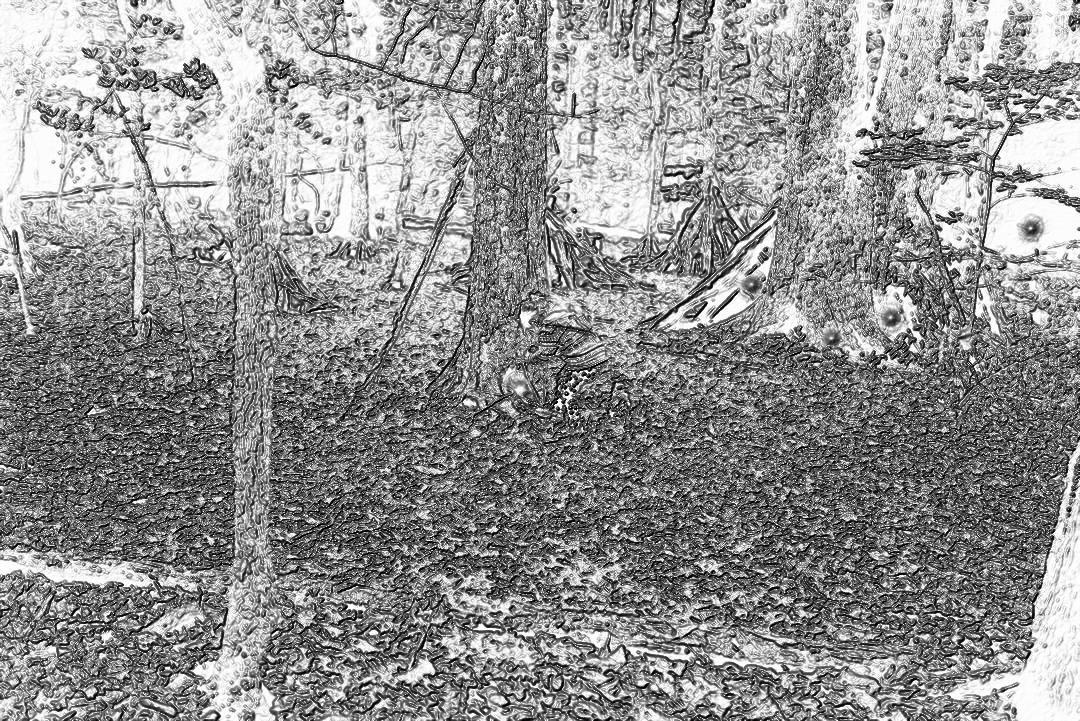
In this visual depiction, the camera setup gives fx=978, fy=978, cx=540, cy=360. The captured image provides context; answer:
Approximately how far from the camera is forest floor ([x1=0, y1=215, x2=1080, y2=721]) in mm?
3271

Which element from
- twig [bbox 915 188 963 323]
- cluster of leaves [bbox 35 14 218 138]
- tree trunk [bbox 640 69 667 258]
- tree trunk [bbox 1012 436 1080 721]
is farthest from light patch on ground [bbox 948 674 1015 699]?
tree trunk [bbox 640 69 667 258]

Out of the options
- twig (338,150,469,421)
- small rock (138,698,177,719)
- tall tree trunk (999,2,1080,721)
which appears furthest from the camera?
twig (338,150,469,421)

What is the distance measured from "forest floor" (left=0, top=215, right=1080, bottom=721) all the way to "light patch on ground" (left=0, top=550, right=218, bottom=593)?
16 mm

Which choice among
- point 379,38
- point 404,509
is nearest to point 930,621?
point 404,509

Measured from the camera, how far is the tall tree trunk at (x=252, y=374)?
283cm

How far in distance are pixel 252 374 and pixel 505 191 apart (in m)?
2.23

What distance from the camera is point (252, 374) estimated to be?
302cm

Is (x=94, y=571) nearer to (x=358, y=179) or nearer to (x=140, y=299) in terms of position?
→ (x=140, y=299)

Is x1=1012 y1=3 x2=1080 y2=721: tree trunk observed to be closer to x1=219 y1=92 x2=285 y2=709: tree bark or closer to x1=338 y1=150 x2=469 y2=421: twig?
x1=219 y1=92 x2=285 y2=709: tree bark

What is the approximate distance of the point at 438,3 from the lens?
20.7ft

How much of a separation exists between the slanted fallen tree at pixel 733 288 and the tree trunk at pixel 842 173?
4.0 inches

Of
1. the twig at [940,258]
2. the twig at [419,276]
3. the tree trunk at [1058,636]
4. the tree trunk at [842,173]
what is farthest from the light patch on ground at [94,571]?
the twig at [940,258]

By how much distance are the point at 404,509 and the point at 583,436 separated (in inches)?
42.7

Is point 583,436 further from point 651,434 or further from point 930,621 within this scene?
point 930,621
